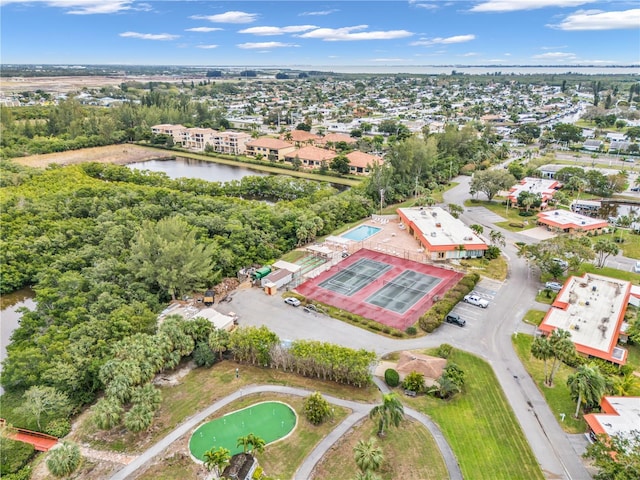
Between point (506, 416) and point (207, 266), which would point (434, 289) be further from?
point (207, 266)

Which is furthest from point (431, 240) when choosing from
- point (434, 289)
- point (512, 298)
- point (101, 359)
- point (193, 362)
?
point (101, 359)

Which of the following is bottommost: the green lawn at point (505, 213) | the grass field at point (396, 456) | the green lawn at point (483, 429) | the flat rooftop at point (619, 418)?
the grass field at point (396, 456)

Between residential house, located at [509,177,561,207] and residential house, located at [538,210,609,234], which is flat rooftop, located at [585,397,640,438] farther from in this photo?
residential house, located at [509,177,561,207]

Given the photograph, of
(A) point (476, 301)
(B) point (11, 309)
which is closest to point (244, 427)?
(A) point (476, 301)

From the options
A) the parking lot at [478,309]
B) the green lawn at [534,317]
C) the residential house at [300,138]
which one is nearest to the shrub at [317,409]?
the parking lot at [478,309]

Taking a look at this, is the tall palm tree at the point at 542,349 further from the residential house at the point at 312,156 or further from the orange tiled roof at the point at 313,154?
the orange tiled roof at the point at 313,154

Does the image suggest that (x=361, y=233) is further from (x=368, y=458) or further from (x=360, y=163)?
(x=368, y=458)

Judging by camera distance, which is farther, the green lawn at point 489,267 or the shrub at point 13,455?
the green lawn at point 489,267

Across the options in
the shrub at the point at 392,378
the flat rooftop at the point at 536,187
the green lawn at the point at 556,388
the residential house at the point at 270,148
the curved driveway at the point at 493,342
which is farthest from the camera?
the residential house at the point at 270,148
